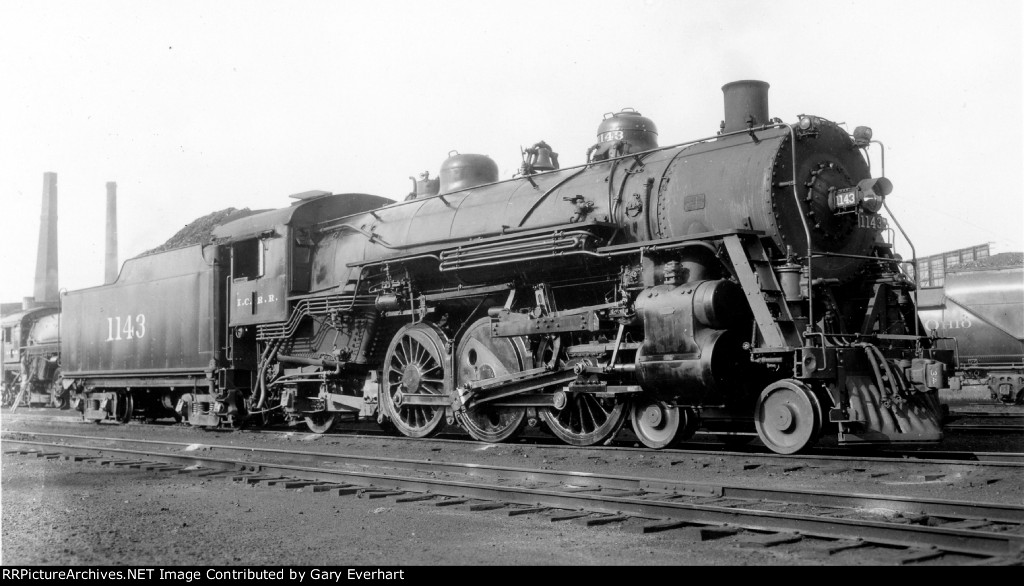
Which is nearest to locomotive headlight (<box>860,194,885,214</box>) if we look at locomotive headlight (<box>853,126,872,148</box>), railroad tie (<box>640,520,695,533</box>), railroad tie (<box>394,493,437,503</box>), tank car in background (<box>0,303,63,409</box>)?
locomotive headlight (<box>853,126,872,148</box>)

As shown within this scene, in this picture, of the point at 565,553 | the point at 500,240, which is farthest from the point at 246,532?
the point at 500,240

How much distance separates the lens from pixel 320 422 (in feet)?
45.0

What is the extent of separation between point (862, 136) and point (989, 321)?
34.3 feet

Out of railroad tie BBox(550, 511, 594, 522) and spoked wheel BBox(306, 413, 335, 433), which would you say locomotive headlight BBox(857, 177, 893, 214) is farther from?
spoked wheel BBox(306, 413, 335, 433)

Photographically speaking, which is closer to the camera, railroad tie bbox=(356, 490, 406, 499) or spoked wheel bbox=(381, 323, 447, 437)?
railroad tie bbox=(356, 490, 406, 499)

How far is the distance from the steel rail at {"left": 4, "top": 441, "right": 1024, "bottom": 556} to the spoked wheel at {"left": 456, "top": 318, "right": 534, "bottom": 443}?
2.95 m

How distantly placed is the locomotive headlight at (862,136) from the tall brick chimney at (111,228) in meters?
39.2

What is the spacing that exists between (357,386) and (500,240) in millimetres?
4240

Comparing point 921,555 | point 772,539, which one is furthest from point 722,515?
point 921,555

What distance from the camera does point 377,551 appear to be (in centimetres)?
492

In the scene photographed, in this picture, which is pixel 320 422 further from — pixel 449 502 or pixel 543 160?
pixel 449 502

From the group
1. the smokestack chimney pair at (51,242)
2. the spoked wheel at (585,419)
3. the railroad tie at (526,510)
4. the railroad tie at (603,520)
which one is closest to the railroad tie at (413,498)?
the railroad tie at (526,510)

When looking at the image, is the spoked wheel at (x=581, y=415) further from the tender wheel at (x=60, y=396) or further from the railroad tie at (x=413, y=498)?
the tender wheel at (x=60, y=396)

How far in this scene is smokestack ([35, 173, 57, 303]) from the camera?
25.6 m
